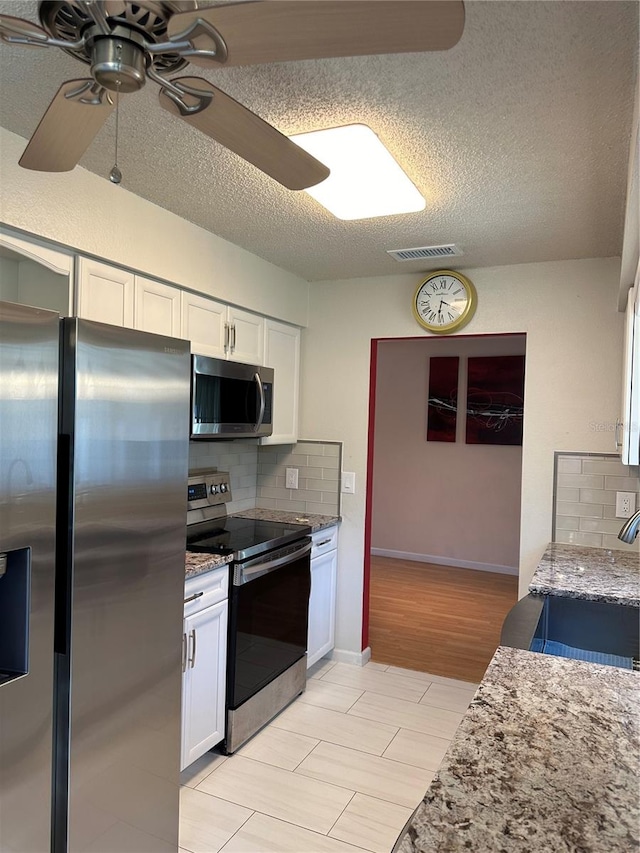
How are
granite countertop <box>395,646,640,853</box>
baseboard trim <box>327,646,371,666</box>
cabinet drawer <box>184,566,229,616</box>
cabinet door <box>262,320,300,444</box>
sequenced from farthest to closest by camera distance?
baseboard trim <box>327,646,371,666</box> → cabinet door <box>262,320,300,444</box> → cabinet drawer <box>184,566,229,616</box> → granite countertop <box>395,646,640,853</box>

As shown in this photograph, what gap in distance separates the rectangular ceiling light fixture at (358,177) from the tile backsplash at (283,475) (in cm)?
172

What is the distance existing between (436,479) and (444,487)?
0.12 meters

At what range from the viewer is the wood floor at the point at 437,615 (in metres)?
3.84

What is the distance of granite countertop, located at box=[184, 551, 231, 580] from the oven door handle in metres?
0.10

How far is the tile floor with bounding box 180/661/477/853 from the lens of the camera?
2168mm

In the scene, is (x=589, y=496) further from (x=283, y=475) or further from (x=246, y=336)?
(x=246, y=336)

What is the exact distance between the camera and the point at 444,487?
6.42 metres

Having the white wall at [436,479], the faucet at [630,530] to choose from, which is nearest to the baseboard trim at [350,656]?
the faucet at [630,530]

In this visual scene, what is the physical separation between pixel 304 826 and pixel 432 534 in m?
4.45

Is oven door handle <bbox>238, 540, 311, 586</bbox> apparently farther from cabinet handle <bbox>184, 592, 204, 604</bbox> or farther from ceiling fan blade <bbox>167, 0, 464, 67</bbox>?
ceiling fan blade <bbox>167, 0, 464, 67</bbox>

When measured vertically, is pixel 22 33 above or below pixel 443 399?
above

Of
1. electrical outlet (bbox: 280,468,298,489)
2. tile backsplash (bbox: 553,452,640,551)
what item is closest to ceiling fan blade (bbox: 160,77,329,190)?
tile backsplash (bbox: 553,452,640,551)

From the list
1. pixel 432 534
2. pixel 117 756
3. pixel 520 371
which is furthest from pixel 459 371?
pixel 117 756

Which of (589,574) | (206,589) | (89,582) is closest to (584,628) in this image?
(589,574)
